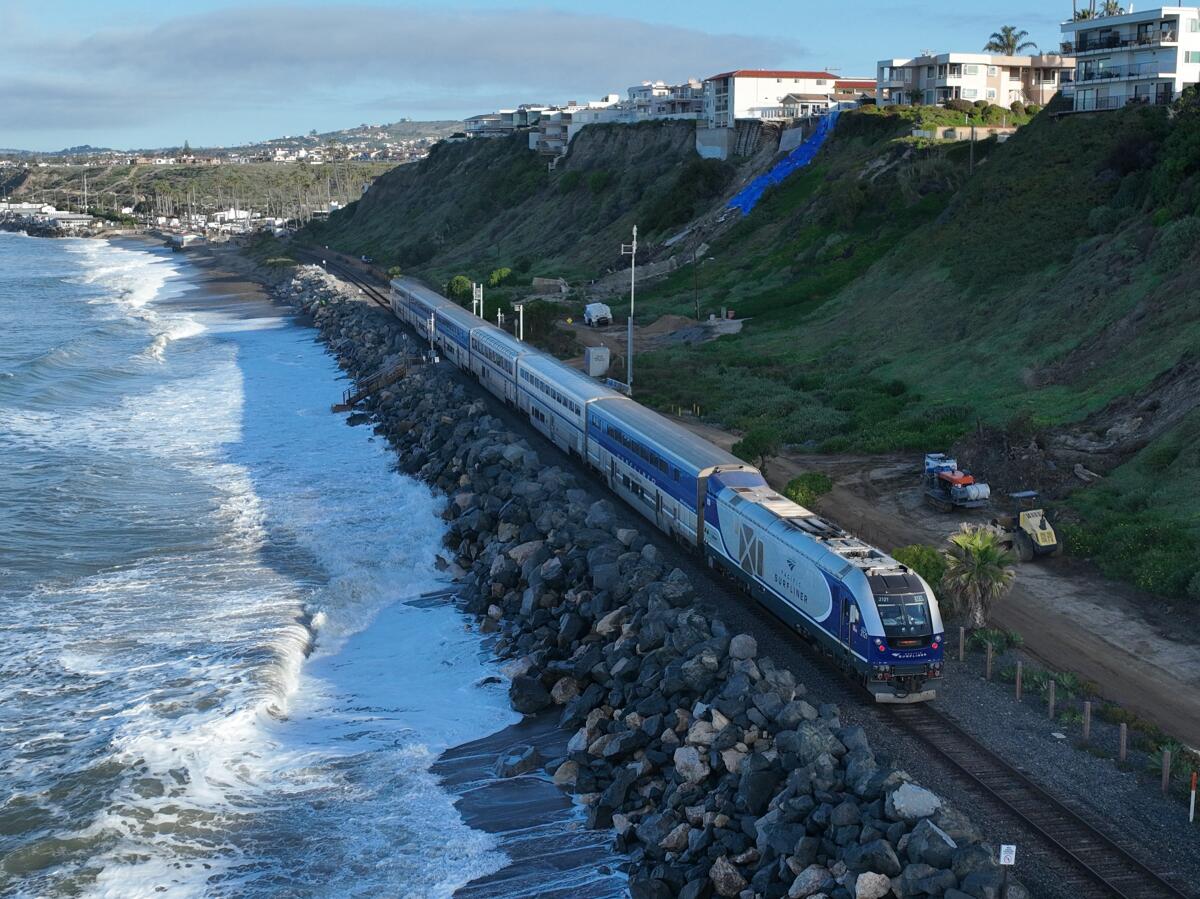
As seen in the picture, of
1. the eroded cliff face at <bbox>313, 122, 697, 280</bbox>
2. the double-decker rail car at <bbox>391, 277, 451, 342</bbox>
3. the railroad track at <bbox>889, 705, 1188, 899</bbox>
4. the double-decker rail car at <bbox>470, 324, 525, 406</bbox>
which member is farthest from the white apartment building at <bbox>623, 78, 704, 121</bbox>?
the railroad track at <bbox>889, 705, 1188, 899</bbox>

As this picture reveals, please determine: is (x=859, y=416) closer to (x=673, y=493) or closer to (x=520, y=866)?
(x=673, y=493)

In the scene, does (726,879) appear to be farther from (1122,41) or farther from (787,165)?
(787,165)

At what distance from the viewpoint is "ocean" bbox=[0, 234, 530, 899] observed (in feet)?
70.4

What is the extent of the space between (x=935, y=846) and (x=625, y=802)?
7.04 metres

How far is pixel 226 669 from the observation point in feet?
95.8

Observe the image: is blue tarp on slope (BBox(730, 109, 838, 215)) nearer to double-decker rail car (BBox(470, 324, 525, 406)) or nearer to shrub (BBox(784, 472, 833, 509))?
double-decker rail car (BBox(470, 324, 525, 406))

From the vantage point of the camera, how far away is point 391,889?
66.0 feet

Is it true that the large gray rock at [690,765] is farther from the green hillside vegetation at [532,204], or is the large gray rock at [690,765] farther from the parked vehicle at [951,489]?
the green hillside vegetation at [532,204]

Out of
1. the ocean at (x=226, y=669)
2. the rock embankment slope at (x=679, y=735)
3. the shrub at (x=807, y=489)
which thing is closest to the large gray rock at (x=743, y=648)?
the rock embankment slope at (x=679, y=735)

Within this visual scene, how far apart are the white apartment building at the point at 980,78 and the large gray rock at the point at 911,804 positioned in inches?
3340

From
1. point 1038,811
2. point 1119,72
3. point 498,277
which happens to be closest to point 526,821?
point 1038,811

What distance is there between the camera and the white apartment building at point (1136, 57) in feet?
212

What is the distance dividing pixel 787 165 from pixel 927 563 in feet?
247

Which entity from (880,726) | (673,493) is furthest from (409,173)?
(880,726)
